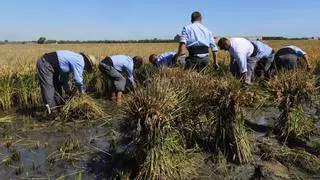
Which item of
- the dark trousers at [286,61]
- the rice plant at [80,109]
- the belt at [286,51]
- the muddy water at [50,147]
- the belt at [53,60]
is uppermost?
the belt at [53,60]

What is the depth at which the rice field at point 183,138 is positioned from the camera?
623 cm

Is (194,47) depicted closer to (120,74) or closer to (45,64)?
(120,74)

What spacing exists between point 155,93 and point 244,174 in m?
1.71

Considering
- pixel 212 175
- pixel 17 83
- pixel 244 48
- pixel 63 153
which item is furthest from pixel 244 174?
pixel 17 83

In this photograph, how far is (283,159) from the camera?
7141 mm

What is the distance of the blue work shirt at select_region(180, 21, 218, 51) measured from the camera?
1068cm

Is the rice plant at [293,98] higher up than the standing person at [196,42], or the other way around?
the standing person at [196,42]

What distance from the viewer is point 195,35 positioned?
10.7 meters

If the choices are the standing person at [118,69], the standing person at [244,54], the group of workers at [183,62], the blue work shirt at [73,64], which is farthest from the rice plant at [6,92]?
the standing person at [244,54]

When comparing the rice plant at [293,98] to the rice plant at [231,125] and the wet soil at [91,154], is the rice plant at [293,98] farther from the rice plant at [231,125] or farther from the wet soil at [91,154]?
the rice plant at [231,125]

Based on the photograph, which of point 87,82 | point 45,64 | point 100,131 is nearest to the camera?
point 100,131

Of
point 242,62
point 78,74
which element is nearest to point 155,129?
point 78,74

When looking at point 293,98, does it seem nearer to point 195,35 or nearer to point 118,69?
point 195,35

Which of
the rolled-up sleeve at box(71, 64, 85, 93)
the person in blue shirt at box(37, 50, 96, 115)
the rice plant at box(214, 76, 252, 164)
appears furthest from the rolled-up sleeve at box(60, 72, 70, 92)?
the rice plant at box(214, 76, 252, 164)
